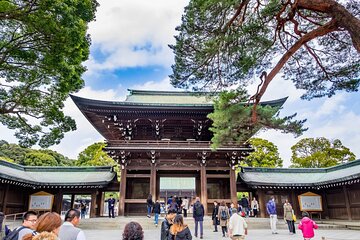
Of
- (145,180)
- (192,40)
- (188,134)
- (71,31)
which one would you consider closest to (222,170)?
(188,134)

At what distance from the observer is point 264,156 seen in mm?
38188

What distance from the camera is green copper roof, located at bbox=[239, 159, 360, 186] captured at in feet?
67.4

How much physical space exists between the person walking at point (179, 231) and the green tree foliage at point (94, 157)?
112 feet

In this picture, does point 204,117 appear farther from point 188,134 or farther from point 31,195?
point 31,195

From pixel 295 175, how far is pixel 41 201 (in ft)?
71.7

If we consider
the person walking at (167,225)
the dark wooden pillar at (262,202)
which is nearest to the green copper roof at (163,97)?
the dark wooden pillar at (262,202)

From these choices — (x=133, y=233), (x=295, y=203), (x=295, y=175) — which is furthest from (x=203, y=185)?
(x=133, y=233)

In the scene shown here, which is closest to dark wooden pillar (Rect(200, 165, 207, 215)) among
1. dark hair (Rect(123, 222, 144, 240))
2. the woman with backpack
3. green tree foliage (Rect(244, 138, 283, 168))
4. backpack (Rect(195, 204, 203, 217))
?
the woman with backpack

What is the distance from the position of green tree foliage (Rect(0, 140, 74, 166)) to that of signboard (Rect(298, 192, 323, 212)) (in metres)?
39.1

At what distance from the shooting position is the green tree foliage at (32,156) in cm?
4334

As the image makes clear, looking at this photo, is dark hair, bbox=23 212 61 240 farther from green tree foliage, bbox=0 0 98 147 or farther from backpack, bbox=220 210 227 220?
backpack, bbox=220 210 227 220

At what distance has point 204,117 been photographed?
1844 centimetres

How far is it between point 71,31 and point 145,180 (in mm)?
13173

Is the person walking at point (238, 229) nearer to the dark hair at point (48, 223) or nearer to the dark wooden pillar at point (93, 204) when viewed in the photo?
the dark hair at point (48, 223)
